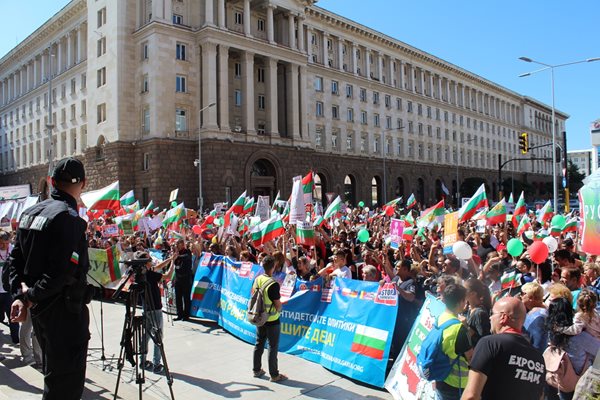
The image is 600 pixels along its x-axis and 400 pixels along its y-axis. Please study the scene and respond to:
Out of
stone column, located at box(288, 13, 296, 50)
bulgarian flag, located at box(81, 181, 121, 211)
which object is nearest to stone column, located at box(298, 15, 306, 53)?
stone column, located at box(288, 13, 296, 50)

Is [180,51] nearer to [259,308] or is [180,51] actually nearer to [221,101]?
[221,101]

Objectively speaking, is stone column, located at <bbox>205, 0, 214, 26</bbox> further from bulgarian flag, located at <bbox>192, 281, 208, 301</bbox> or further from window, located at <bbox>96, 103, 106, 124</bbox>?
bulgarian flag, located at <bbox>192, 281, 208, 301</bbox>

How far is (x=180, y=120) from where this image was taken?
4225cm

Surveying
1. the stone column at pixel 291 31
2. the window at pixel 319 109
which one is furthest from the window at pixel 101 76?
the window at pixel 319 109

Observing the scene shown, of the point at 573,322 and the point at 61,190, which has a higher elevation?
the point at 61,190

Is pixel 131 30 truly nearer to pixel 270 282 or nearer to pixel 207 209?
pixel 207 209

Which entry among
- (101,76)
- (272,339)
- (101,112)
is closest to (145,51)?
(101,76)

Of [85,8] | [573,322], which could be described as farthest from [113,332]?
[85,8]

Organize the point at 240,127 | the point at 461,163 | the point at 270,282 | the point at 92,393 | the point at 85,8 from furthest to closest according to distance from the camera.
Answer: the point at 461,163
the point at 85,8
the point at 240,127
the point at 270,282
the point at 92,393

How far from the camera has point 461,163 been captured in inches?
3206

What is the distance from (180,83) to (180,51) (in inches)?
104

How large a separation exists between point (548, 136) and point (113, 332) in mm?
120866

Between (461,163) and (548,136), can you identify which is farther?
(548,136)

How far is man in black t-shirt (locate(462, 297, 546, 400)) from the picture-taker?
331 centimetres
